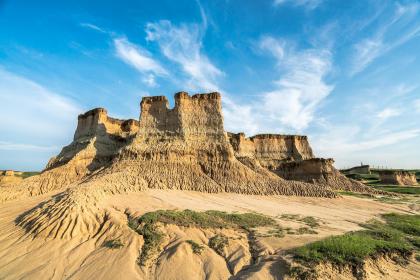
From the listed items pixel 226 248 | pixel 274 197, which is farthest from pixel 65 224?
pixel 274 197

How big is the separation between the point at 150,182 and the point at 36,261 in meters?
11.8

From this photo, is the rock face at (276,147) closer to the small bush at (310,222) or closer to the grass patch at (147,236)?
the small bush at (310,222)

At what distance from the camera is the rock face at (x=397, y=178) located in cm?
4822

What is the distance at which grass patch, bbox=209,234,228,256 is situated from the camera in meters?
7.72

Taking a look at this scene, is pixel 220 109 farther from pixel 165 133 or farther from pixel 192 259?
pixel 192 259

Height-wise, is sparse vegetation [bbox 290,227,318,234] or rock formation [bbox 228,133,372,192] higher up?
rock formation [bbox 228,133,372,192]

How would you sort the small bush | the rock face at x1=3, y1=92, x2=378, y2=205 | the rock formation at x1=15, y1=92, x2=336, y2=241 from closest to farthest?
1. the small bush
2. the rock formation at x1=15, y1=92, x2=336, y2=241
3. the rock face at x1=3, y1=92, x2=378, y2=205

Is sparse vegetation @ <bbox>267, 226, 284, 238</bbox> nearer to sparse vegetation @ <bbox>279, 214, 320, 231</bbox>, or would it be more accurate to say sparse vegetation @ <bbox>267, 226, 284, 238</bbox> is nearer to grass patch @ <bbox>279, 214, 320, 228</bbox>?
sparse vegetation @ <bbox>279, 214, 320, 231</bbox>

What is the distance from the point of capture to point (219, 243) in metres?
8.08

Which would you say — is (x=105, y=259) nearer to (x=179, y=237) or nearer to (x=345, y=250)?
(x=179, y=237)

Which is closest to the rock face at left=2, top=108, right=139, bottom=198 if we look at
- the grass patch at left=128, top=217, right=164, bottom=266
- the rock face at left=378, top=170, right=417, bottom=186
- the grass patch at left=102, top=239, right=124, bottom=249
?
the grass patch at left=128, top=217, right=164, bottom=266

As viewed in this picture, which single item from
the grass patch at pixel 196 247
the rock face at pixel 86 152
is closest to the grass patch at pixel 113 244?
the grass patch at pixel 196 247

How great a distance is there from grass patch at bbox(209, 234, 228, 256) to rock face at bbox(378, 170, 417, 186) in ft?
173

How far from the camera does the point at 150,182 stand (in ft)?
62.3
